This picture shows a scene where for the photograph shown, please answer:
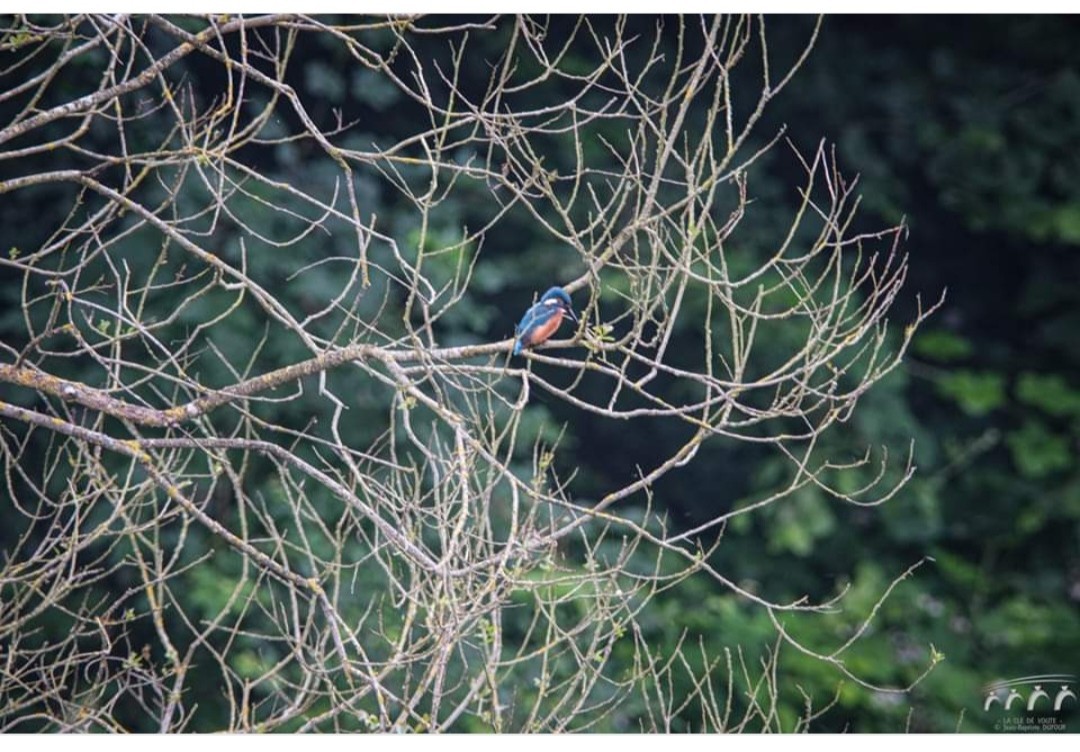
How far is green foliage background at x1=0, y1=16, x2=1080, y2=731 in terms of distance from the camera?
9.12m

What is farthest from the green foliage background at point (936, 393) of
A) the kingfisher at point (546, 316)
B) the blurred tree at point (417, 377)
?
the kingfisher at point (546, 316)

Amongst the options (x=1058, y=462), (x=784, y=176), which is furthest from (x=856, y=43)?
(x=1058, y=462)

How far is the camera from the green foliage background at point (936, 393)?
9117mm

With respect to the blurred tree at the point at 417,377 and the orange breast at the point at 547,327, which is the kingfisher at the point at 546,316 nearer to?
the orange breast at the point at 547,327

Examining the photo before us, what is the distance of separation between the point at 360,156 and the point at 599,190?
203 inches

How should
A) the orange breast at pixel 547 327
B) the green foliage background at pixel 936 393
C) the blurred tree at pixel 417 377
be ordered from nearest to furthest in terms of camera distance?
→ the orange breast at pixel 547 327 < the blurred tree at pixel 417 377 < the green foliage background at pixel 936 393

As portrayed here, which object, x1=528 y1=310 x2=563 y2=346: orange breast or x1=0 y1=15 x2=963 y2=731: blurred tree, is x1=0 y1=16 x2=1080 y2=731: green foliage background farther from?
x1=528 y1=310 x2=563 y2=346: orange breast

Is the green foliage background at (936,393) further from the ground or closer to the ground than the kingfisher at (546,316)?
closer to the ground

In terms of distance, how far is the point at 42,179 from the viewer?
3.77 m

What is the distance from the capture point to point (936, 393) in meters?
10.4

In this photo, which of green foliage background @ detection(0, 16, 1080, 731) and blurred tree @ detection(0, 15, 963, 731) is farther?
green foliage background @ detection(0, 16, 1080, 731)

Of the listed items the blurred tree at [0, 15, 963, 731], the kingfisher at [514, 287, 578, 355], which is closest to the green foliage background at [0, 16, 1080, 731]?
the blurred tree at [0, 15, 963, 731]

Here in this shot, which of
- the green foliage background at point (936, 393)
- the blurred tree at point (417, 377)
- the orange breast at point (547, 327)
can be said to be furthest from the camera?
the green foliage background at point (936, 393)

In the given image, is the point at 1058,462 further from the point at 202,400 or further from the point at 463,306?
the point at 202,400
